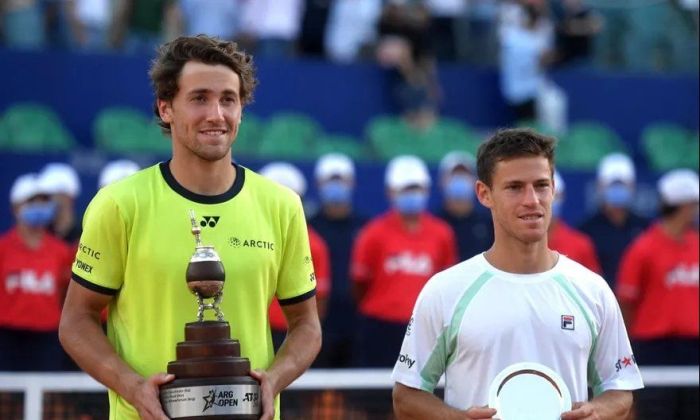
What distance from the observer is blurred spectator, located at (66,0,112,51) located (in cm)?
1536

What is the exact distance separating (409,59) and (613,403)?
10803 millimetres

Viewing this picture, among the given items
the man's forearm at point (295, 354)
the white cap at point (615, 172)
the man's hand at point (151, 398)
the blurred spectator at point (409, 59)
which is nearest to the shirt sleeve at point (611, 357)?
the man's forearm at point (295, 354)

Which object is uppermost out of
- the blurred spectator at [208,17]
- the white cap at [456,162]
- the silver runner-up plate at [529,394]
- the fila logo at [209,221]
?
the blurred spectator at [208,17]

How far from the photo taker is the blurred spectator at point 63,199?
1202 cm

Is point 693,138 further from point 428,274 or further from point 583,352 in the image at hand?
point 583,352

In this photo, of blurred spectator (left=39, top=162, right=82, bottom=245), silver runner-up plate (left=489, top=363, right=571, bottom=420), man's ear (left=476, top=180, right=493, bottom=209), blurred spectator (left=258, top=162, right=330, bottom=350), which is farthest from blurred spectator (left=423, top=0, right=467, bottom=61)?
silver runner-up plate (left=489, top=363, right=571, bottom=420)

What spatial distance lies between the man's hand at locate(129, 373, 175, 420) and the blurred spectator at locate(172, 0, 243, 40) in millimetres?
11062

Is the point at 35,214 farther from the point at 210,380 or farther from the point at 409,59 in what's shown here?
the point at 210,380

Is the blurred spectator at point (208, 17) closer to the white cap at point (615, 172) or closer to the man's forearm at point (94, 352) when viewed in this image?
the white cap at point (615, 172)

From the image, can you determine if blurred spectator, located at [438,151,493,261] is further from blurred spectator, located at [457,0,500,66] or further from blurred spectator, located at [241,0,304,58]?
blurred spectator, located at [457,0,500,66]

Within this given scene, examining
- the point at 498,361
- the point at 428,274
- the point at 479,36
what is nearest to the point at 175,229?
the point at 498,361

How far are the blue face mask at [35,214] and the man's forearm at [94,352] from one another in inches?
266

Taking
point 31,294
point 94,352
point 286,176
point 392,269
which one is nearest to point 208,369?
point 94,352

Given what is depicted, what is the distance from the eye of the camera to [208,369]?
4.65m
